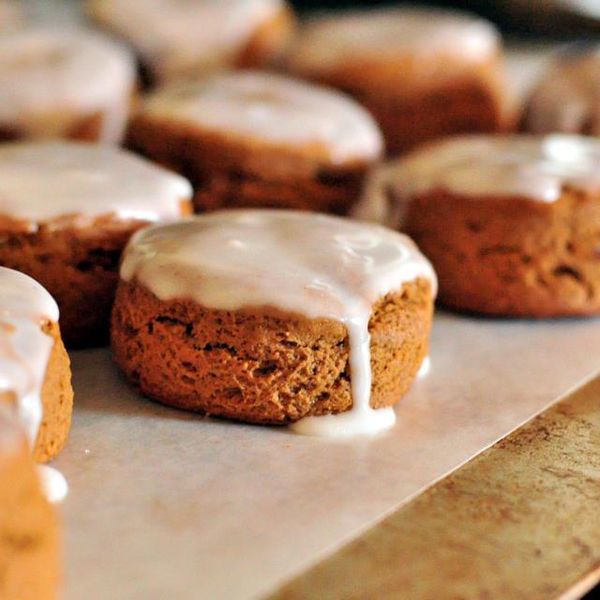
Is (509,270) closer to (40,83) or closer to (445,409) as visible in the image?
(445,409)

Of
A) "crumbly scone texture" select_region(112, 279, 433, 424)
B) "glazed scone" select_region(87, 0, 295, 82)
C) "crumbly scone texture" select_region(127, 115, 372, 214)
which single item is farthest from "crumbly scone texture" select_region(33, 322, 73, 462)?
"glazed scone" select_region(87, 0, 295, 82)

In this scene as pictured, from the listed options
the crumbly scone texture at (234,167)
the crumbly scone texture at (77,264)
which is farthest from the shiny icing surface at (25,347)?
the crumbly scone texture at (234,167)

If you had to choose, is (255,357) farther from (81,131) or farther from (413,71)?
(413,71)

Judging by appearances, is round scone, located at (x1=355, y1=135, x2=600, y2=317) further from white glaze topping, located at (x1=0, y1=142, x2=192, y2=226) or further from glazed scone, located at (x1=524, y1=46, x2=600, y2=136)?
glazed scone, located at (x1=524, y1=46, x2=600, y2=136)

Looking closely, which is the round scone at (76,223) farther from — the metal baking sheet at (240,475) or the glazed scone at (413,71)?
the glazed scone at (413,71)

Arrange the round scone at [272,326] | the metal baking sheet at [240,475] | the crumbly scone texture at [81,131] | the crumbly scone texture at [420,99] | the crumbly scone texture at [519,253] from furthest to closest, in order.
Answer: the crumbly scone texture at [420,99]
the crumbly scone texture at [81,131]
the crumbly scone texture at [519,253]
the round scone at [272,326]
the metal baking sheet at [240,475]

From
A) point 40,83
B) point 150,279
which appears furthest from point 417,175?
point 40,83
